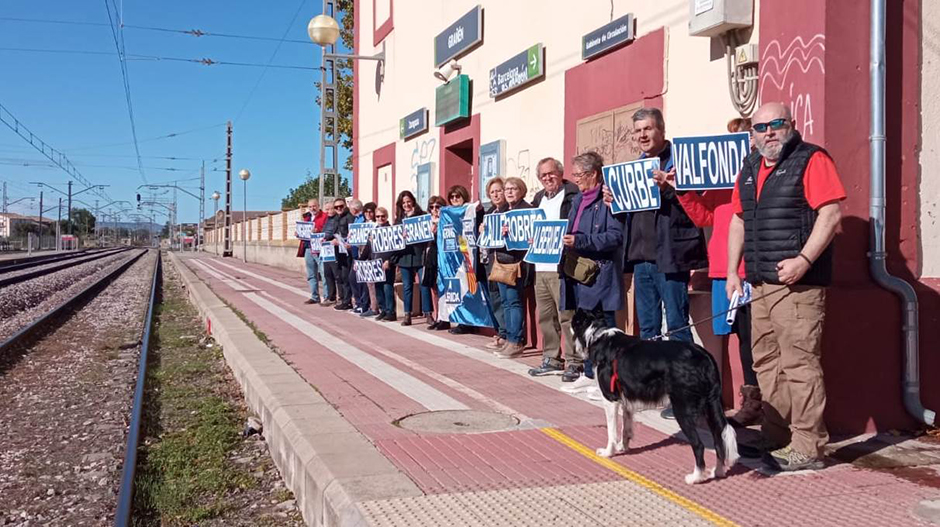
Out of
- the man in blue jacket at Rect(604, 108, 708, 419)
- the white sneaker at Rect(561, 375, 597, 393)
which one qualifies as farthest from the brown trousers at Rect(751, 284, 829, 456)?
the white sneaker at Rect(561, 375, 597, 393)

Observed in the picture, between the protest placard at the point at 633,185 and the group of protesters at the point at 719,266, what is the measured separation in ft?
0.25

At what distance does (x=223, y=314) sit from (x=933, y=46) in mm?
10718

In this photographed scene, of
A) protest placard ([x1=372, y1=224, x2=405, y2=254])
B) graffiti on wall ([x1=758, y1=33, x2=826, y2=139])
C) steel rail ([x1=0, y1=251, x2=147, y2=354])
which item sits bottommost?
steel rail ([x1=0, y1=251, x2=147, y2=354])

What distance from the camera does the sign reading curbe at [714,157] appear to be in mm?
5633

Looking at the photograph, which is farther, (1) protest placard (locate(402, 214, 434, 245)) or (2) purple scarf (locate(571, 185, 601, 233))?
(1) protest placard (locate(402, 214, 434, 245))

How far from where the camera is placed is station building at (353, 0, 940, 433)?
5477mm

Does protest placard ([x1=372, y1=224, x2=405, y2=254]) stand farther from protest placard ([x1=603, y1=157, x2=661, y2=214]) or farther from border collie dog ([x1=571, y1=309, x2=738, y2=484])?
border collie dog ([x1=571, y1=309, x2=738, y2=484])

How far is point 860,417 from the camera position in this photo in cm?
543

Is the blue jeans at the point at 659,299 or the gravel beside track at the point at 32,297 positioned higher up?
the blue jeans at the point at 659,299

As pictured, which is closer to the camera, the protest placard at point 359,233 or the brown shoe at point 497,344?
the brown shoe at point 497,344

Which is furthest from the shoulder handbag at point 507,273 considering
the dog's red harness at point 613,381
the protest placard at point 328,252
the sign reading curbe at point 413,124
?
the sign reading curbe at point 413,124

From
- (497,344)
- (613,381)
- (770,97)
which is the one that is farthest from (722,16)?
(497,344)

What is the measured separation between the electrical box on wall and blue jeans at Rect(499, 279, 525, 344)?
3272 millimetres

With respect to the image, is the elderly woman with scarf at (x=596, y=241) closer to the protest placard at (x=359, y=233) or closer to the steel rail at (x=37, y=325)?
the protest placard at (x=359, y=233)
